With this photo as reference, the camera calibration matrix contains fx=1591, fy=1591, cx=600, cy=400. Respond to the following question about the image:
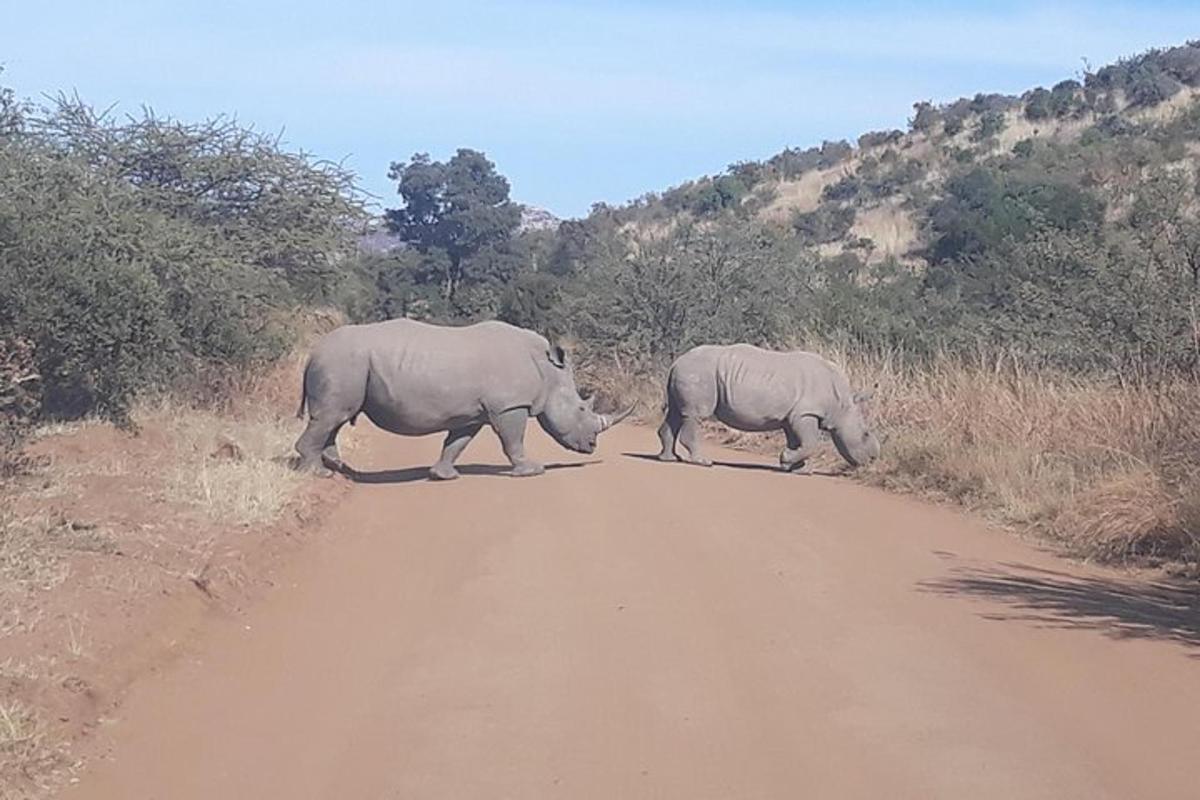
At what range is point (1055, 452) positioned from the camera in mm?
14562

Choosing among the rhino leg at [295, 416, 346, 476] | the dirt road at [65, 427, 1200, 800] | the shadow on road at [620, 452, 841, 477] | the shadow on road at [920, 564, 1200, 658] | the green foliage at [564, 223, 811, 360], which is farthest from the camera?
the green foliage at [564, 223, 811, 360]

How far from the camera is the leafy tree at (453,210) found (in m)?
57.6

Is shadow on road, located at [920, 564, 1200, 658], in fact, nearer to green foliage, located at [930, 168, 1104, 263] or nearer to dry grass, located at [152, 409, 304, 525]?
dry grass, located at [152, 409, 304, 525]

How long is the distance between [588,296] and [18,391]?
20995mm

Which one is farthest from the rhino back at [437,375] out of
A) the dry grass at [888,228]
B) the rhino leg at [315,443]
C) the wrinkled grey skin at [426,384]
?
the dry grass at [888,228]

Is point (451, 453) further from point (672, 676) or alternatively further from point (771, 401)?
point (672, 676)

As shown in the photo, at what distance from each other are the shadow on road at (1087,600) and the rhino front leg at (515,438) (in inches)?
241

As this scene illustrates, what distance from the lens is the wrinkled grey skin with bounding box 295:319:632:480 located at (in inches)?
593

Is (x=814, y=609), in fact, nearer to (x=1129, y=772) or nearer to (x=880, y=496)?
(x=1129, y=772)

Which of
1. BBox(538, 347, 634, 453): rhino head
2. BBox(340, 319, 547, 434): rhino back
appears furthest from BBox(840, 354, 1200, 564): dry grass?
BBox(340, 319, 547, 434): rhino back

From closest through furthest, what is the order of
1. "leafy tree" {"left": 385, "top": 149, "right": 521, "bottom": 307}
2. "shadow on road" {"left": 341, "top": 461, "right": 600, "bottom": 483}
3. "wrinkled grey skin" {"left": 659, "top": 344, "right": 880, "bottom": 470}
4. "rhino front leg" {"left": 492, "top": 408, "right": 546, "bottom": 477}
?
1. "shadow on road" {"left": 341, "top": 461, "right": 600, "bottom": 483}
2. "rhino front leg" {"left": 492, "top": 408, "right": 546, "bottom": 477}
3. "wrinkled grey skin" {"left": 659, "top": 344, "right": 880, "bottom": 470}
4. "leafy tree" {"left": 385, "top": 149, "right": 521, "bottom": 307}

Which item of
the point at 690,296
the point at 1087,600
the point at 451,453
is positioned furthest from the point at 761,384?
the point at 690,296

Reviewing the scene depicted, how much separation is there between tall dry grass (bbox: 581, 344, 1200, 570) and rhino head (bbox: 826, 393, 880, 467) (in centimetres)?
31

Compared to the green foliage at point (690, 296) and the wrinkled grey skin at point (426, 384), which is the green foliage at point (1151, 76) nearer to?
the green foliage at point (690, 296)
